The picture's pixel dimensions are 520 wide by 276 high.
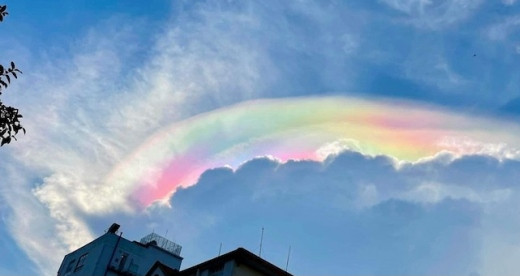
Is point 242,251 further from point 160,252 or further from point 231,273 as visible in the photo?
point 160,252

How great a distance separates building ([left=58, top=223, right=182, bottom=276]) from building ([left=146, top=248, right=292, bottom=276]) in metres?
17.1

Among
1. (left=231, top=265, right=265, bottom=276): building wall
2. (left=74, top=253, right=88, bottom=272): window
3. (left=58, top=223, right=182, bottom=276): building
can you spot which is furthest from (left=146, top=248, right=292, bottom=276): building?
(left=74, top=253, right=88, bottom=272): window

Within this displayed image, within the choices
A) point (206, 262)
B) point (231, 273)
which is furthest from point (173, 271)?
point (231, 273)

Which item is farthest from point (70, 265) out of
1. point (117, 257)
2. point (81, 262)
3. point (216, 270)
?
point (216, 270)

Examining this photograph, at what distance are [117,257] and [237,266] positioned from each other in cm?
2330

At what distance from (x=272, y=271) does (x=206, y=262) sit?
480cm

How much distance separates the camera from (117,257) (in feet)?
159

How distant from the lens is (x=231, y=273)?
1171 inches

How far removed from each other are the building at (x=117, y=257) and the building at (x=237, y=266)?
17090 mm

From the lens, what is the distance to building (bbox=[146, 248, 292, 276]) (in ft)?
99.4

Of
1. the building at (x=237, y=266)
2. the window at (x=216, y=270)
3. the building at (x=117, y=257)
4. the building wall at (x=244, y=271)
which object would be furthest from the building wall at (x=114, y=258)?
the building wall at (x=244, y=271)

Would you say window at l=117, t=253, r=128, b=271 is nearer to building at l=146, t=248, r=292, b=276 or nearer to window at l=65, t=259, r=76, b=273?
window at l=65, t=259, r=76, b=273

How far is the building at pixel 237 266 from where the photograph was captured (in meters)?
30.3

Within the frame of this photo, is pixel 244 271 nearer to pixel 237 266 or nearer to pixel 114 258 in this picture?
pixel 237 266
